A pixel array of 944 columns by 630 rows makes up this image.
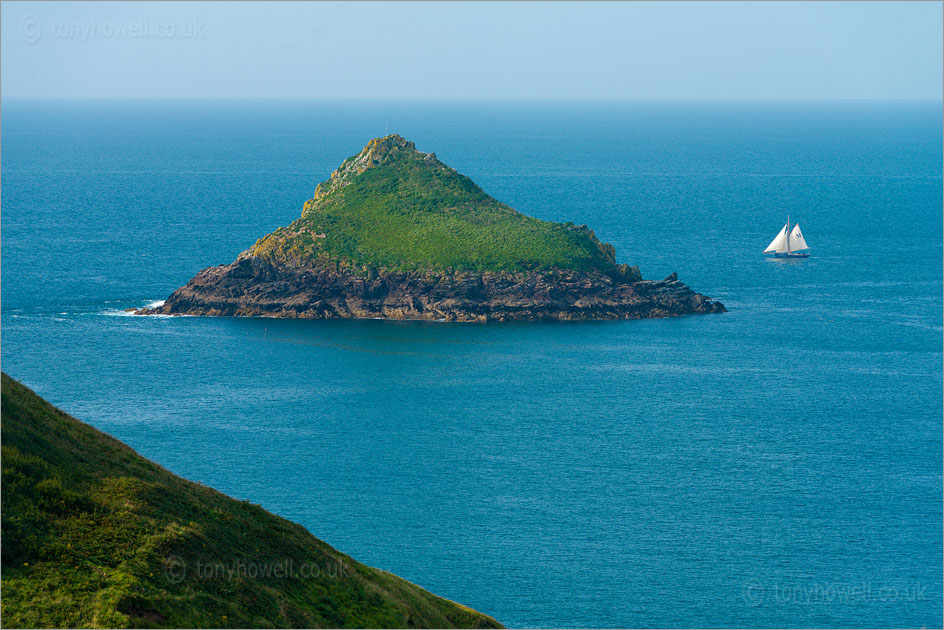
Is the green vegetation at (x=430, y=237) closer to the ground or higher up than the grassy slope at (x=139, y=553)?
higher up

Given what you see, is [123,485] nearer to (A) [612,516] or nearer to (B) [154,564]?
(B) [154,564]

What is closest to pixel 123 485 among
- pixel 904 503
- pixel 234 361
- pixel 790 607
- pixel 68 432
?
pixel 68 432

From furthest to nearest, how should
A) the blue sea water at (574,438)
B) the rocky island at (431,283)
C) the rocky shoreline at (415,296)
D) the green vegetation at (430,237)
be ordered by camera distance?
the green vegetation at (430,237) → the rocky island at (431,283) → the rocky shoreline at (415,296) → the blue sea water at (574,438)

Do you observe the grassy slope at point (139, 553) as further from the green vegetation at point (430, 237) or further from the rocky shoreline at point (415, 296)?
the green vegetation at point (430, 237)

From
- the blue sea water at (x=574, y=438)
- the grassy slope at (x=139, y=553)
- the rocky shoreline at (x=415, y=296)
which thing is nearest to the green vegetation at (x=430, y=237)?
the rocky shoreline at (x=415, y=296)

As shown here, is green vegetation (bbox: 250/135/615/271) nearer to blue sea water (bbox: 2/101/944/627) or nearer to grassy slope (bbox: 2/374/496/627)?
blue sea water (bbox: 2/101/944/627)

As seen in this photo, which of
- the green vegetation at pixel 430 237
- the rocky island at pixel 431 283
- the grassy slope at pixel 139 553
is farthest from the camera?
the green vegetation at pixel 430 237
